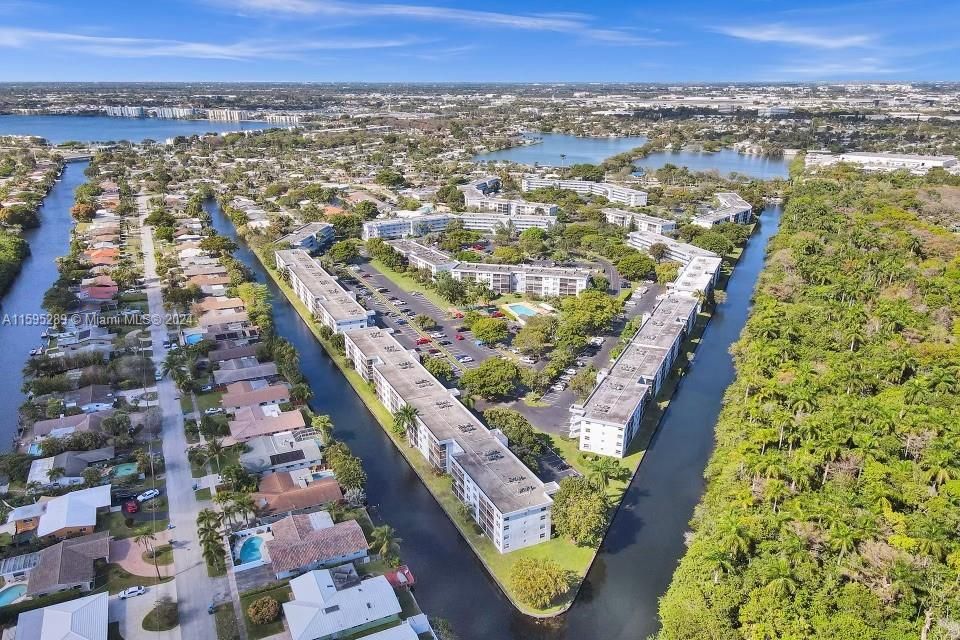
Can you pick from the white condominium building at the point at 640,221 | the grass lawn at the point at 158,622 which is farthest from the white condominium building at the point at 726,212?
the grass lawn at the point at 158,622

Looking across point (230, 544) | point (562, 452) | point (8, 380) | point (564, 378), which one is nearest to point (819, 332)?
point (564, 378)

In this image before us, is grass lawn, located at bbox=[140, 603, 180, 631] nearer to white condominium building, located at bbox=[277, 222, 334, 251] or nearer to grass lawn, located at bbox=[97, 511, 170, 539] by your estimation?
grass lawn, located at bbox=[97, 511, 170, 539]

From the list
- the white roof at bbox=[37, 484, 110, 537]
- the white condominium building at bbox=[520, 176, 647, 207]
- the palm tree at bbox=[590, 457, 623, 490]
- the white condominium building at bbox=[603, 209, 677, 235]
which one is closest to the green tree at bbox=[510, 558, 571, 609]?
the palm tree at bbox=[590, 457, 623, 490]

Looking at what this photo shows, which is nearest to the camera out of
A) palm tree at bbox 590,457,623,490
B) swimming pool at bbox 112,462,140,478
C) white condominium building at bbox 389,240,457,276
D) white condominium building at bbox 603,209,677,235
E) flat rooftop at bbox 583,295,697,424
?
palm tree at bbox 590,457,623,490

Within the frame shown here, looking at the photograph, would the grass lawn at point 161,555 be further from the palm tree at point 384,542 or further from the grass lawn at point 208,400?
the grass lawn at point 208,400

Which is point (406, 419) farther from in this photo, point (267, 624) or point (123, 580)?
point (123, 580)

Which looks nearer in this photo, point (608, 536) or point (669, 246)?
point (608, 536)

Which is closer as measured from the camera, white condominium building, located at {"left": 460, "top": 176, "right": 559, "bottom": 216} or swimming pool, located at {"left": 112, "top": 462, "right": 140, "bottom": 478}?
swimming pool, located at {"left": 112, "top": 462, "right": 140, "bottom": 478}

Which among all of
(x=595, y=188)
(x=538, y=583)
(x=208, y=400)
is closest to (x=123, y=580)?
(x=208, y=400)
